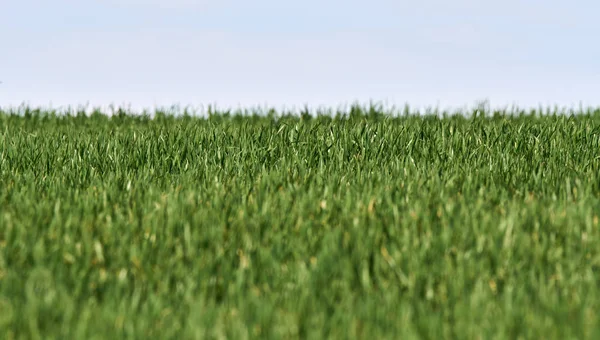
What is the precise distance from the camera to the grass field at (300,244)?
114 inches

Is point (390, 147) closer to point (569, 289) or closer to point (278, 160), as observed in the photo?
point (278, 160)

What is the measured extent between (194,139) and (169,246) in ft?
9.29

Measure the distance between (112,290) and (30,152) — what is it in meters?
3.40

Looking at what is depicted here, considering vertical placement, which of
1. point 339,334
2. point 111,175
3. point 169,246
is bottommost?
point 339,334

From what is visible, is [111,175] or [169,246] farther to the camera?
[111,175]

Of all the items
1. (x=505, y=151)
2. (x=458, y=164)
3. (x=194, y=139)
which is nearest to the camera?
(x=458, y=164)

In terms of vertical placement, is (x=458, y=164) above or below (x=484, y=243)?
above

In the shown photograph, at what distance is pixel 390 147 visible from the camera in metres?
6.20

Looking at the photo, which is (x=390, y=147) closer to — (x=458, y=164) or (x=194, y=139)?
(x=458, y=164)

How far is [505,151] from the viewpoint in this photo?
236 inches

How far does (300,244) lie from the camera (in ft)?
→ 11.9

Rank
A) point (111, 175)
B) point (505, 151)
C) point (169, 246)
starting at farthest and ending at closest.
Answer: point (505, 151), point (111, 175), point (169, 246)

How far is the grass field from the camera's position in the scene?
9.53 ft

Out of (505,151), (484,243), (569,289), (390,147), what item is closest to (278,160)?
(390,147)
